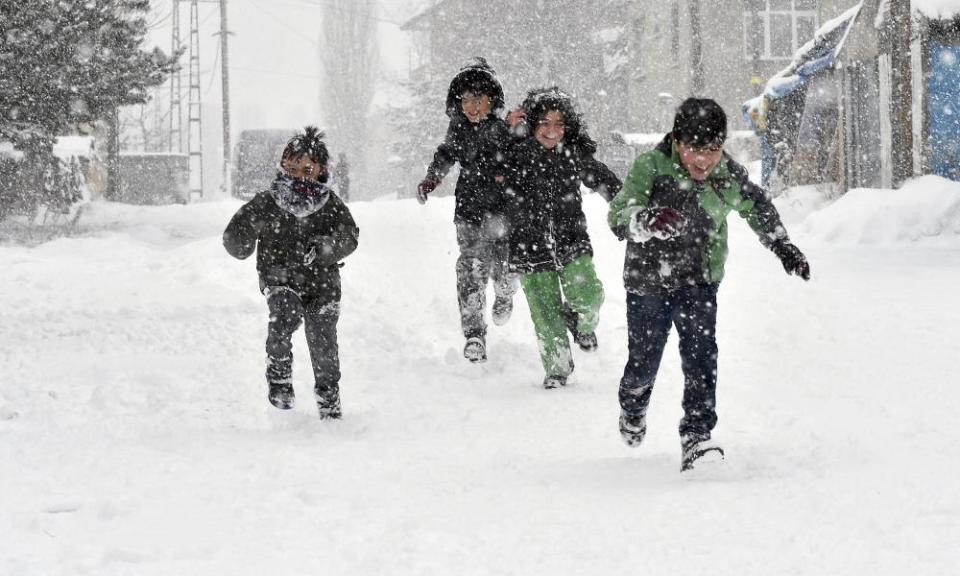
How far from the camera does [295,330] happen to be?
5.28m

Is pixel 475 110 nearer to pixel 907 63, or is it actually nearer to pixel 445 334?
pixel 445 334

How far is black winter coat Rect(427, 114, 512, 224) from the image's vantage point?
21.8 ft

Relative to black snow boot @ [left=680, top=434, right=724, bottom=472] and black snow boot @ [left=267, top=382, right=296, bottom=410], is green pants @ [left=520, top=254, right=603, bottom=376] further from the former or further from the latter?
black snow boot @ [left=680, top=434, right=724, bottom=472]

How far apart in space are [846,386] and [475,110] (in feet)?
9.56

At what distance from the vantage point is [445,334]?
8.03m

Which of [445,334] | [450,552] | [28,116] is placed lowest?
[450,552]

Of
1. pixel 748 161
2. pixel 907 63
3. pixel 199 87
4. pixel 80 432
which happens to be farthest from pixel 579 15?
pixel 80 432

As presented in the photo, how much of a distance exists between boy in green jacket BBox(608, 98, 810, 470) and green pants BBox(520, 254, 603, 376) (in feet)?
5.78

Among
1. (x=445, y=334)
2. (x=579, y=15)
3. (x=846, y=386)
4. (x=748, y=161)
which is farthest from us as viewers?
(x=579, y=15)

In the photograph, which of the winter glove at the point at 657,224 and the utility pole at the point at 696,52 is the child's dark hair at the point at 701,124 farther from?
the utility pole at the point at 696,52

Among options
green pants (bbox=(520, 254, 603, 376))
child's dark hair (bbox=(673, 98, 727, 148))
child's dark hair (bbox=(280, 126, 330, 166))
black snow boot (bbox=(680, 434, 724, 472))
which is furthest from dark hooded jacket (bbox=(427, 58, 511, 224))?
black snow boot (bbox=(680, 434, 724, 472))

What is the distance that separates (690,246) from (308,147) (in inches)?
86.4

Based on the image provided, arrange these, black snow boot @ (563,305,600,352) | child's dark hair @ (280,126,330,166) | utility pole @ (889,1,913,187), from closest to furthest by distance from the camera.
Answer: child's dark hair @ (280,126,330,166) → black snow boot @ (563,305,600,352) → utility pole @ (889,1,913,187)

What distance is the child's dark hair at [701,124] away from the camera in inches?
157
